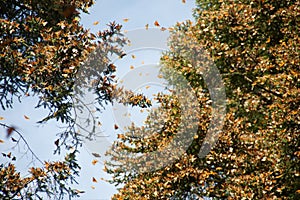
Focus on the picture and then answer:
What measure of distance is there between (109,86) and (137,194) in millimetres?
3039

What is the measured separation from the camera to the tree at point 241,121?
8094mm

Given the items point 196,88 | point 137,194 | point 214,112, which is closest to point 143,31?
point 196,88

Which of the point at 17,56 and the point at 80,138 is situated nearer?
the point at 17,56

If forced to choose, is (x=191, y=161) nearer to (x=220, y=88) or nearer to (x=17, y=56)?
(x=220, y=88)

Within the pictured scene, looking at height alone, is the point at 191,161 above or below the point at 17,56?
below

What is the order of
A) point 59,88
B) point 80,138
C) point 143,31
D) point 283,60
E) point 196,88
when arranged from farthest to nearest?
point 143,31, point 196,88, point 283,60, point 80,138, point 59,88

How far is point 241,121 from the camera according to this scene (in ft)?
29.1

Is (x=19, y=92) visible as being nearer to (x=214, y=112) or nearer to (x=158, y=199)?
(x=158, y=199)

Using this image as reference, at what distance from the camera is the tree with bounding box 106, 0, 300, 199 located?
26.6 ft

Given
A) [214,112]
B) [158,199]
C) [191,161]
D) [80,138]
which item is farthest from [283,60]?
[80,138]

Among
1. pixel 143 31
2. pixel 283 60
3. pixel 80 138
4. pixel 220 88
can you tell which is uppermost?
pixel 143 31

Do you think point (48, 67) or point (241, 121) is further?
point (241, 121)

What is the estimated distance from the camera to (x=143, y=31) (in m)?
10.6

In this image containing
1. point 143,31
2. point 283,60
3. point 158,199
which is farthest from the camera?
point 143,31
